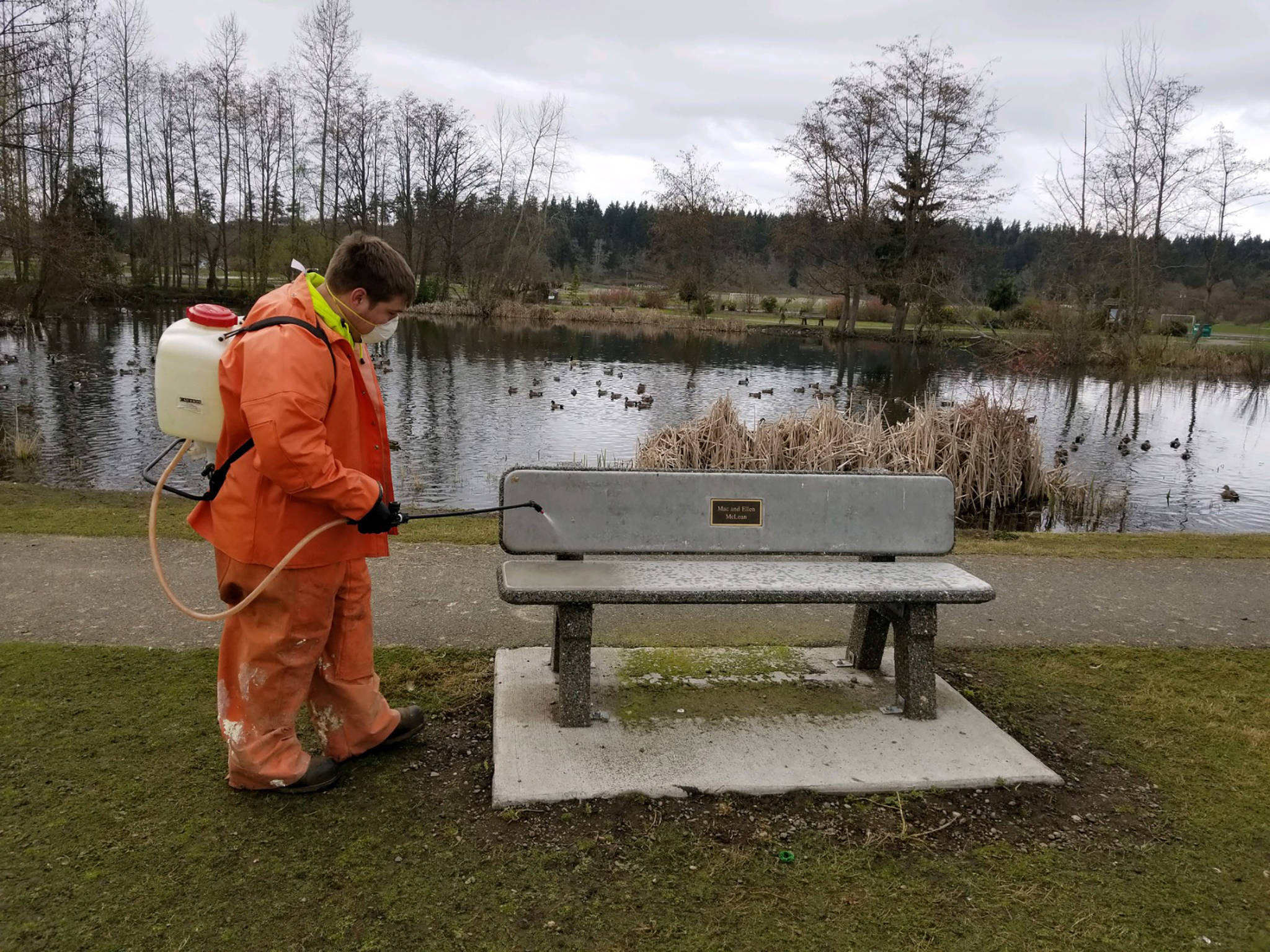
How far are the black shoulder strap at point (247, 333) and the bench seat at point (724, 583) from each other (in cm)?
102

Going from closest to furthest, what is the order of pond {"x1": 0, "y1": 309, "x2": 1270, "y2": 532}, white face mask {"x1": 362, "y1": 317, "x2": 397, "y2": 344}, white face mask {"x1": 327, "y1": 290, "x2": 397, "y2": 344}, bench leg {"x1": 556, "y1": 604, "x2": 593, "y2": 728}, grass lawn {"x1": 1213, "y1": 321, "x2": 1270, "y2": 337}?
white face mask {"x1": 327, "y1": 290, "x2": 397, "y2": 344}
white face mask {"x1": 362, "y1": 317, "x2": 397, "y2": 344}
bench leg {"x1": 556, "y1": 604, "x2": 593, "y2": 728}
pond {"x1": 0, "y1": 309, "x2": 1270, "y2": 532}
grass lawn {"x1": 1213, "y1": 321, "x2": 1270, "y2": 337}

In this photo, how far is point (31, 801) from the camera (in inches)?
124

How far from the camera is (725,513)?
159 inches

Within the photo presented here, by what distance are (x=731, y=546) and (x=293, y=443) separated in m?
→ 1.96

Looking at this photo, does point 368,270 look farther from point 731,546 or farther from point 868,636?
point 868,636

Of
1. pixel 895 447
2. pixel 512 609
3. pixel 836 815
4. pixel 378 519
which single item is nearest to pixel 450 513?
pixel 378 519

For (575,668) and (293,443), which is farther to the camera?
(575,668)

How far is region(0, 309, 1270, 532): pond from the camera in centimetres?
1244

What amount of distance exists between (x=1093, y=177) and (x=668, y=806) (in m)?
34.1

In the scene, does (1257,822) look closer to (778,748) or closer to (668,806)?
(778,748)

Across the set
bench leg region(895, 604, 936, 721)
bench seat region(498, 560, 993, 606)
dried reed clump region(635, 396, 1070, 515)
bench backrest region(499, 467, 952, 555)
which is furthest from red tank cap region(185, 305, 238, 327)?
dried reed clump region(635, 396, 1070, 515)

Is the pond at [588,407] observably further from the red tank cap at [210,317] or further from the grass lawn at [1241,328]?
the grass lawn at [1241,328]

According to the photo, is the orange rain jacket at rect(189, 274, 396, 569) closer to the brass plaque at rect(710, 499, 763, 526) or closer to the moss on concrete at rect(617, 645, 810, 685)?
the brass plaque at rect(710, 499, 763, 526)

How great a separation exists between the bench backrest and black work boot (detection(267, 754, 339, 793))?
41.2 inches
